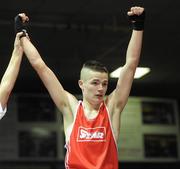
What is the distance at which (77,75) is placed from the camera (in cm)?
1001

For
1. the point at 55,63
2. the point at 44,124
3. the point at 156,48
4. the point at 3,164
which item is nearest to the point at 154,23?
the point at 156,48

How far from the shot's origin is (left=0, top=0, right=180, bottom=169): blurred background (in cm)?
717

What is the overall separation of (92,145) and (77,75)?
676 centimetres

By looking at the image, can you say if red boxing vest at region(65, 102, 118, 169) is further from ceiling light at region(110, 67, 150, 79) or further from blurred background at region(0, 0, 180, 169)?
ceiling light at region(110, 67, 150, 79)

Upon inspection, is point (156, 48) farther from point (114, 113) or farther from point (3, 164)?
point (114, 113)

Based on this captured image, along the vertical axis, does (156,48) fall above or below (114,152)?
above

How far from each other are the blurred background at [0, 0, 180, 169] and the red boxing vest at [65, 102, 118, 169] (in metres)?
3.67

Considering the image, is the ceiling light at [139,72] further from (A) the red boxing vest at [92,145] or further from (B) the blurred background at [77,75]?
(A) the red boxing vest at [92,145]

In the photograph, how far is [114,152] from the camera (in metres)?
3.31

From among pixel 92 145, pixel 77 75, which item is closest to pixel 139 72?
pixel 77 75

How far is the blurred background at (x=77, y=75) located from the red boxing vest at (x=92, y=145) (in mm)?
3671

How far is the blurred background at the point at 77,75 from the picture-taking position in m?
7.17

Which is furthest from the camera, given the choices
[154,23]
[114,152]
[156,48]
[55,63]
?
[55,63]

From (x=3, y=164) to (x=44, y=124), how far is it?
1034mm
